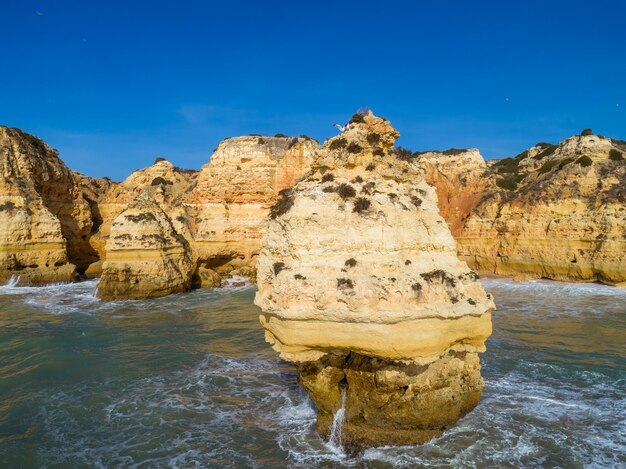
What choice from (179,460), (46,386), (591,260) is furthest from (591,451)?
(591,260)

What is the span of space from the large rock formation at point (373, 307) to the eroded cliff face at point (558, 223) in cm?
2153

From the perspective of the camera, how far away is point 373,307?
6.29 meters

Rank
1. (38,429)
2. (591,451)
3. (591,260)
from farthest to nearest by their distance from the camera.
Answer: (591,260) → (38,429) → (591,451)

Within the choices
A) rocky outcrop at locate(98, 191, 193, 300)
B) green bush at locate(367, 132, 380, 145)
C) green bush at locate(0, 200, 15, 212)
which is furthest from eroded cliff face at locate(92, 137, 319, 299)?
green bush at locate(367, 132, 380, 145)

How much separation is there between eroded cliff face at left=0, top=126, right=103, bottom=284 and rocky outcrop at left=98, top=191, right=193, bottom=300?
28.4ft

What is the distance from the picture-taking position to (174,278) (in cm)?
Result: 2248

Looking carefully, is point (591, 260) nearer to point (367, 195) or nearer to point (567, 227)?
point (567, 227)

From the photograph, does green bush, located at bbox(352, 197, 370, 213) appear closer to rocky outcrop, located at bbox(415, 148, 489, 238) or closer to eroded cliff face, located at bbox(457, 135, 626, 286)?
eroded cliff face, located at bbox(457, 135, 626, 286)

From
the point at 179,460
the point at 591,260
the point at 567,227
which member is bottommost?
the point at 179,460

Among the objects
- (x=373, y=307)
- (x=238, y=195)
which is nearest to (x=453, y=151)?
(x=238, y=195)

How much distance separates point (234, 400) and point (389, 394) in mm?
3951

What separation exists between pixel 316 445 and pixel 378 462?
109 centimetres

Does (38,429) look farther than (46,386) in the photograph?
No

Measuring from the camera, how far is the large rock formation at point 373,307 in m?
6.34
